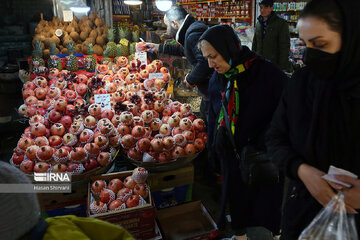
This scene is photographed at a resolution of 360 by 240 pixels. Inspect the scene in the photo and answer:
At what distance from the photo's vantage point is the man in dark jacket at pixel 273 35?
488 centimetres

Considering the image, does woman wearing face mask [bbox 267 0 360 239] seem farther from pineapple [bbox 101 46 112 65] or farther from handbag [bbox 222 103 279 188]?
pineapple [bbox 101 46 112 65]

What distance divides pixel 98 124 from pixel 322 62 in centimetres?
206

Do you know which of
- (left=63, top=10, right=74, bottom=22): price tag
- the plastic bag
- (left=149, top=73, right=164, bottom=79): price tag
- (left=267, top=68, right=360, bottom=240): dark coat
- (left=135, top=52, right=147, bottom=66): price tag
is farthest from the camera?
(left=63, top=10, right=74, bottom=22): price tag

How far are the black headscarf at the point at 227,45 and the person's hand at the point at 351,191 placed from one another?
1.04m

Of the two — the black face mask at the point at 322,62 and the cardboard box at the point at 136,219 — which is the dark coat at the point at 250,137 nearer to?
the cardboard box at the point at 136,219

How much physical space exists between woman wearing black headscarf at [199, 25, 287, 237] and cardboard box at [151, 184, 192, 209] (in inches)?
27.2

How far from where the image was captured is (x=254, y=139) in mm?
1927

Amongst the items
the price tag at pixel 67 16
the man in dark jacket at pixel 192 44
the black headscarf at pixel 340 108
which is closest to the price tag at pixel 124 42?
the man in dark jacket at pixel 192 44

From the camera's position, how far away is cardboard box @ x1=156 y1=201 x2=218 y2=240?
7.84ft

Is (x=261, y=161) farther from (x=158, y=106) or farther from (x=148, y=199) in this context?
(x=158, y=106)

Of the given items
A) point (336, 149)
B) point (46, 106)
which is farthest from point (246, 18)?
point (336, 149)

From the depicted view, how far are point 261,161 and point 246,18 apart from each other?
6910 millimetres

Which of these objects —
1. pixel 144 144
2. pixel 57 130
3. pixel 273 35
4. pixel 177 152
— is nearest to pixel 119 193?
pixel 144 144

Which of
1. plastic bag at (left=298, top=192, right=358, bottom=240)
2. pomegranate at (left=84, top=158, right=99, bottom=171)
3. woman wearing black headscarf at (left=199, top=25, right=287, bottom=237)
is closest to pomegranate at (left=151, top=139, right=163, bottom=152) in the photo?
pomegranate at (left=84, top=158, right=99, bottom=171)
